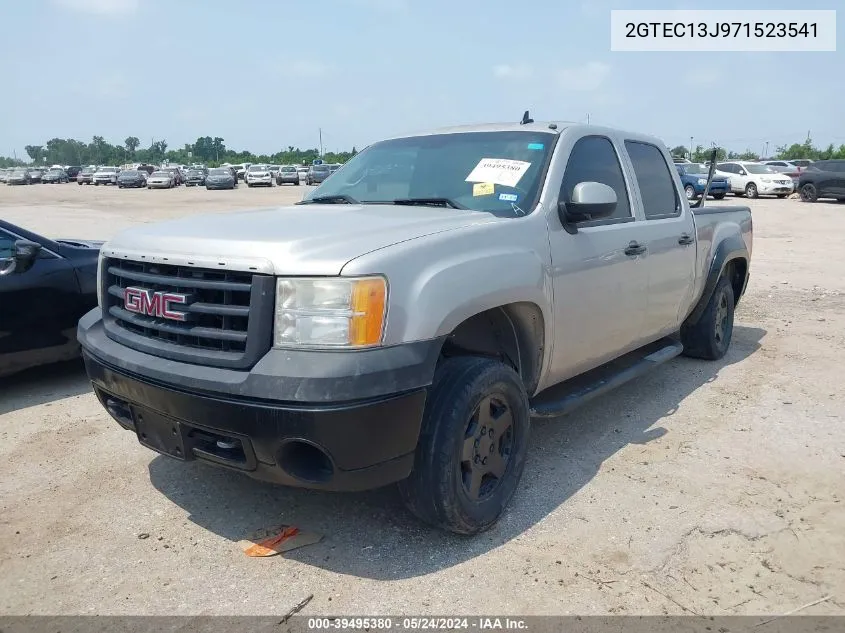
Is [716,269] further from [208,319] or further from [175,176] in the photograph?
[175,176]

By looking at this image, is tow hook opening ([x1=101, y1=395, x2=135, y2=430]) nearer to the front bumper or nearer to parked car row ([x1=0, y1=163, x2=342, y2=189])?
the front bumper

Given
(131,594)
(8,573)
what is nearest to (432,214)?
(131,594)

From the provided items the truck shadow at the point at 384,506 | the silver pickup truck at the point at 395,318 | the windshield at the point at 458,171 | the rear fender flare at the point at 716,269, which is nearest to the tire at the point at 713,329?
the rear fender flare at the point at 716,269

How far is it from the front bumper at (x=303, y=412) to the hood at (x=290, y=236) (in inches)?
14.3

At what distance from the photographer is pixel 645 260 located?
4418 millimetres

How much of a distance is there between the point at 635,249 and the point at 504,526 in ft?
6.23

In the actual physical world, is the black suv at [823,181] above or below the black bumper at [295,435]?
above

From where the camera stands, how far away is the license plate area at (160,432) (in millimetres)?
2912

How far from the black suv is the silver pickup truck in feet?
86.0

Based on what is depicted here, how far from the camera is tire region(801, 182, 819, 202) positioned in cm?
2706

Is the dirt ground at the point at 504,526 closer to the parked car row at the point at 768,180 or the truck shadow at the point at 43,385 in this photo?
the truck shadow at the point at 43,385

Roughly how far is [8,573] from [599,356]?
314 cm

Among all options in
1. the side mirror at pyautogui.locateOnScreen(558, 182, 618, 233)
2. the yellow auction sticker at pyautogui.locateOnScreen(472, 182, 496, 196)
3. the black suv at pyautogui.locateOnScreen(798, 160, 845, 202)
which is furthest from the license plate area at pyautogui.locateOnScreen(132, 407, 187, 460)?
the black suv at pyautogui.locateOnScreen(798, 160, 845, 202)

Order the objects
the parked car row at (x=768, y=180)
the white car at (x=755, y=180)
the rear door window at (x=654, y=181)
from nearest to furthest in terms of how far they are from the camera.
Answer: the rear door window at (x=654, y=181)
the parked car row at (x=768, y=180)
the white car at (x=755, y=180)
